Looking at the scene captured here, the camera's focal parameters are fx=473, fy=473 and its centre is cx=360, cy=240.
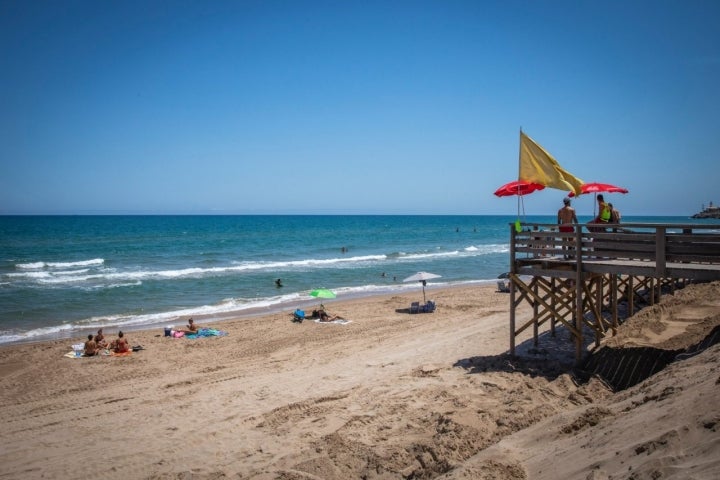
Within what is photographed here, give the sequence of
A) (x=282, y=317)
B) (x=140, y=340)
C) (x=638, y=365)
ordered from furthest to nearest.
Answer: (x=282, y=317) → (x=140, y=340) → (x=638, y=365)

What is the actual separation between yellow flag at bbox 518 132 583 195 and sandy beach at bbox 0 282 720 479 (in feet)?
12.4

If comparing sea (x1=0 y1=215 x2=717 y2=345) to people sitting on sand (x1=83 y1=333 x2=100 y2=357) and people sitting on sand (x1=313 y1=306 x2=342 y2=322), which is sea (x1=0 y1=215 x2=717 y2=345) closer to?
people sitting on sand (x1=313 y1=306 x2=342 y2=322)

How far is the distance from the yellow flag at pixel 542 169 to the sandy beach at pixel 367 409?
378cm

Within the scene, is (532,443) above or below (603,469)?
below

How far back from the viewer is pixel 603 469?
455cm

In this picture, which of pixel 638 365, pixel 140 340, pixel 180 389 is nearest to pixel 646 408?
pixel 638 365

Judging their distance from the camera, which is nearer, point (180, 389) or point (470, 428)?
point (470, 428)

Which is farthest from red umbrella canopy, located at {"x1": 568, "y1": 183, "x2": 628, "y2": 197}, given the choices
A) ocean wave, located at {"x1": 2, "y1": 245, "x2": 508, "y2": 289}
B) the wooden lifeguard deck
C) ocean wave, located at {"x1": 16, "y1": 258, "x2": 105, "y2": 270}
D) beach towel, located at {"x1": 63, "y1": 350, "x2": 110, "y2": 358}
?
ocean wave, located at {"x1": 16, "y1": 258, "x2": 105, "y2": 270}

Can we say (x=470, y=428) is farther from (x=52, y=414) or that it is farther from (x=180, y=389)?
(x=52, y=414)

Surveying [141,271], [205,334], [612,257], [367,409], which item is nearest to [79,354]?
[205,334]

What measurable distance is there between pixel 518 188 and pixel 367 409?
5855 millimetres

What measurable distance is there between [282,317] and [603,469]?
16947 mm

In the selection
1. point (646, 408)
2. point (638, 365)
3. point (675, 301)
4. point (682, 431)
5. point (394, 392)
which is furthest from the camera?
point (675, 301)

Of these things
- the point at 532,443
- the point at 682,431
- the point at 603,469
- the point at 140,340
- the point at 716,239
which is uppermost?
the point at 716,239
